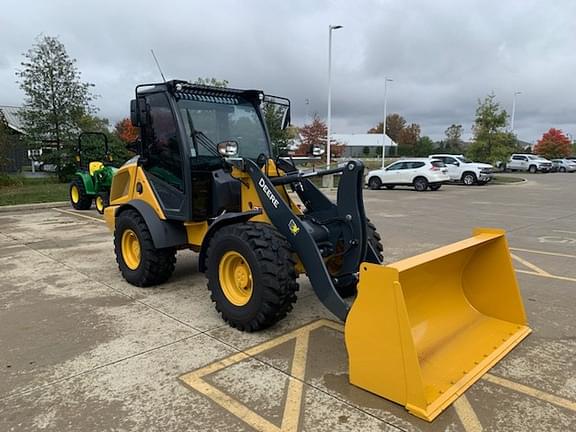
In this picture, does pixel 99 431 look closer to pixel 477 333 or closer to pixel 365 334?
pixel 365 334

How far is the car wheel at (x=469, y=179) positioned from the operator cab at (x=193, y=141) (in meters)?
21.9

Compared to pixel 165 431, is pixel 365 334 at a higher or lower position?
higher

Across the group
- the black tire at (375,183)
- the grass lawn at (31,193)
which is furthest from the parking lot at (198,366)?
the black tire at (375,183)

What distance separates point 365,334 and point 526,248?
20.6ft

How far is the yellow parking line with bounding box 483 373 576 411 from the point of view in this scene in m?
3.12

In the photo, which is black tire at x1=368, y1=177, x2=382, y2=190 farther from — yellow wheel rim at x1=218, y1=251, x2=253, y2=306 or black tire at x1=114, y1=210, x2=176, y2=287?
yellow wheel rim at x1=218, y1=251, x2=253, y2=306

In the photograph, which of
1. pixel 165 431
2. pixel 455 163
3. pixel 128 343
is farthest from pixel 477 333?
pixel 455 163

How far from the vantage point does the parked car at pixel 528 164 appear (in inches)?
1670

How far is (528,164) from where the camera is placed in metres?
42.8

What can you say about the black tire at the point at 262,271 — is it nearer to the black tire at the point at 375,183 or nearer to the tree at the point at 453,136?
the black tire at the point at 375,183

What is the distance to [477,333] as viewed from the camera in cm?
404

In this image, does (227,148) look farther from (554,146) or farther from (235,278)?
(554,146)

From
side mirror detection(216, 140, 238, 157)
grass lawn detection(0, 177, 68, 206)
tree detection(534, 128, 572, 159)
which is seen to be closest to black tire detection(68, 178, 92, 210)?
grass lawn detection(0, 177, 68, 206)

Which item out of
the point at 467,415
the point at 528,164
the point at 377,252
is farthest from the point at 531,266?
the point at 528,164
